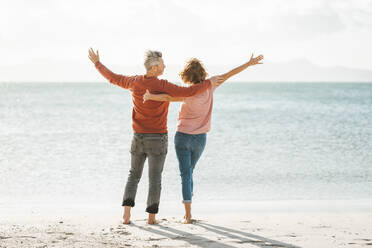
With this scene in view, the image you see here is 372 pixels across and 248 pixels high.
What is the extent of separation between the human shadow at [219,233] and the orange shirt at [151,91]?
3.12ft

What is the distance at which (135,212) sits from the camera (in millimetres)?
5504

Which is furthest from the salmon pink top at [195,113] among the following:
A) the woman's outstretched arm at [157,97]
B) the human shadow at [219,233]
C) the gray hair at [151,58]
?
the human shadow at [219,233]

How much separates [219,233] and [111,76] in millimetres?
1823

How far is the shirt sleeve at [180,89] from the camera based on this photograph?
4156mm

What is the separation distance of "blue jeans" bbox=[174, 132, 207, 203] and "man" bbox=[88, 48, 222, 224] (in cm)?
16

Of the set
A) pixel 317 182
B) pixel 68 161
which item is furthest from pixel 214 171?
pixel 68 161

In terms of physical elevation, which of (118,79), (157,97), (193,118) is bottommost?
(193,118)

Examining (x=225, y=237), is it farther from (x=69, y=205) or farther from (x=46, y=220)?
(x=69, y=205)

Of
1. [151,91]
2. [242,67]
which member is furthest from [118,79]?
[242,67]

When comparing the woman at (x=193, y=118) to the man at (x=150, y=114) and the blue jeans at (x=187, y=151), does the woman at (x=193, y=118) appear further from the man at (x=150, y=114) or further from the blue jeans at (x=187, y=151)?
the man at (x=150, y=114)

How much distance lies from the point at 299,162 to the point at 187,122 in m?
6.57

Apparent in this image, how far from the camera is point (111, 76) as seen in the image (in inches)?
172

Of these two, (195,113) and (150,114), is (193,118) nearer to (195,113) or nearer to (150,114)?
(195,113)

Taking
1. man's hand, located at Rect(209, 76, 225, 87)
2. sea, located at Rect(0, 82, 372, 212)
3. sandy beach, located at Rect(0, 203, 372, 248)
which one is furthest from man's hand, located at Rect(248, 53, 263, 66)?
sea, located at Rect(0, 82, 372, 212)
